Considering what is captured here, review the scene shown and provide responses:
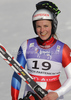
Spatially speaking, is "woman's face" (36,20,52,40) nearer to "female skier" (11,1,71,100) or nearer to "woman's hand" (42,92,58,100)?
"female skier" (11,1,71,100)

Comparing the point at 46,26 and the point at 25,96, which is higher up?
the point at 46,26

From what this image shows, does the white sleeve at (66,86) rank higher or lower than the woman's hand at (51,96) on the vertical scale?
higher

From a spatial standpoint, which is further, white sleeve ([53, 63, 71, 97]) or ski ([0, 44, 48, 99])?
ski ([0, 44, 48, 99])

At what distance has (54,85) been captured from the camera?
15.5 feet

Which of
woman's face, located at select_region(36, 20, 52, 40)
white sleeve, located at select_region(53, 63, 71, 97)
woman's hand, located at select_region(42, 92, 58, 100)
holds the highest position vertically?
woman's face, located at select_region(36, 20, 52, 40)

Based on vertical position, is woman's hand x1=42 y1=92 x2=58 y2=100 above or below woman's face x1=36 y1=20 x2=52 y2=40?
below

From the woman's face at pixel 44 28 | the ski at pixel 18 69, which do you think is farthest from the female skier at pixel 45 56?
the ski at pixel 18 69

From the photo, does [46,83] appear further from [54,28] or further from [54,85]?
[54,28]

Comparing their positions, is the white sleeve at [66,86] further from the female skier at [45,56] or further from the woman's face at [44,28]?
the woman's face at [44,28]

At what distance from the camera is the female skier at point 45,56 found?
466 centimetres

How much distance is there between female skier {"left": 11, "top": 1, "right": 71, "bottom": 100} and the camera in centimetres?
466

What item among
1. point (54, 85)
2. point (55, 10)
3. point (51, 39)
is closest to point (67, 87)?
point (54, 85)

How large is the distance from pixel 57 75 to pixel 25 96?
2.48ft

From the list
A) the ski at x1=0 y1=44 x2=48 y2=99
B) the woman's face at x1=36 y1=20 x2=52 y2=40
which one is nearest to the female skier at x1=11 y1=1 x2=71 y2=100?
the woman's face at x1=36 y1=20 x2=52 y2=40
